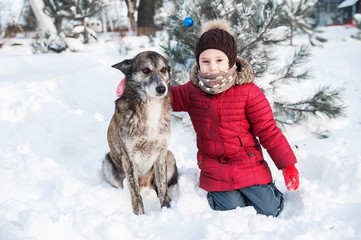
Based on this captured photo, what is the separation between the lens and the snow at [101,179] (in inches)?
71.9

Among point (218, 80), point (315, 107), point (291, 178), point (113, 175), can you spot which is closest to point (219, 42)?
point (218, 80)

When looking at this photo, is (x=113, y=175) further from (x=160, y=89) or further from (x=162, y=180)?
(x=160, y=89)

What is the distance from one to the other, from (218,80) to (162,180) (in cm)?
110

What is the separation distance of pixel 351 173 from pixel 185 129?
87.3 inches

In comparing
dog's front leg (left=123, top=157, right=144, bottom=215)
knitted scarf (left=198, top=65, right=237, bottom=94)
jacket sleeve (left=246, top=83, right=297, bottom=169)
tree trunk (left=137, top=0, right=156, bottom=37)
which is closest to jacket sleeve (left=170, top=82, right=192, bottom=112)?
knitted scarf (left=198, top=65, right=237, bottom=94)

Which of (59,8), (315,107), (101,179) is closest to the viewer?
(101,179)

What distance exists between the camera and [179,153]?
347 cm

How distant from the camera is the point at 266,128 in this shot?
229 centimetres

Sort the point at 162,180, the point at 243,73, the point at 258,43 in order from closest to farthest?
the point at 243,73
the point at 162,180
the point at 258,43

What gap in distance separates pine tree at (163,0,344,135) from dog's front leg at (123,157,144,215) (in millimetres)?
1567

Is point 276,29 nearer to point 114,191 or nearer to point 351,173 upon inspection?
point 351,173

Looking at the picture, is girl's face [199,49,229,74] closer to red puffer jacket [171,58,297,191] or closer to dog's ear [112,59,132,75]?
red puffer jacket [171,58,297,191]

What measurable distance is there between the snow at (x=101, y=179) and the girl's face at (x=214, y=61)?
1161 mm

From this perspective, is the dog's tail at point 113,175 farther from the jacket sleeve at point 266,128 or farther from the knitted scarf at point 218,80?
the jacket sleeve at point 266,128
